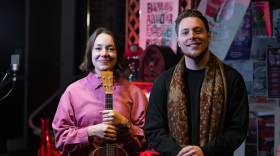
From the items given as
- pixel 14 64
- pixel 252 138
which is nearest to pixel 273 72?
pixel 252 138

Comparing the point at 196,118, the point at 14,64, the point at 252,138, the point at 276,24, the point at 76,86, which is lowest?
the point at 252,138

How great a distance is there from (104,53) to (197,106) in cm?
61

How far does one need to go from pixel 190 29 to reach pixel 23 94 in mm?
4146

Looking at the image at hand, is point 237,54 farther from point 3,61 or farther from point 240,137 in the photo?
point 3,61

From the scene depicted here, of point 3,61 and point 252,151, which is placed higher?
point 3,61

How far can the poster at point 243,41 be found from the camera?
117 inches

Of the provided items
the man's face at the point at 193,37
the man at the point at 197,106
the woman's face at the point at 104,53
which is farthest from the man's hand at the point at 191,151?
the woman's face at the point at 104,53

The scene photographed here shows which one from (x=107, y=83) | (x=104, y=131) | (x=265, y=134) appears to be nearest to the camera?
(x=104, y=131)

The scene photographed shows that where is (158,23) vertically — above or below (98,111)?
above

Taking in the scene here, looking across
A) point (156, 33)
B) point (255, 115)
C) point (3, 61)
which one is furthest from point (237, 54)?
point (3, 61)

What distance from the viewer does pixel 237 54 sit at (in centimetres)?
302

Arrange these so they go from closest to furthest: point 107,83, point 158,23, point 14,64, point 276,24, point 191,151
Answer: point 191,151 < point 107,83 < point 14,64 < point 276,24 < point 158,23

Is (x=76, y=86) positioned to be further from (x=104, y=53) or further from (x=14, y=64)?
(x=14, y=64)

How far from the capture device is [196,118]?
1766 millimetres
